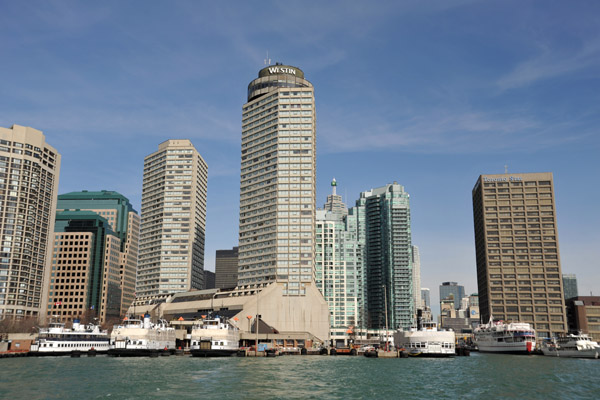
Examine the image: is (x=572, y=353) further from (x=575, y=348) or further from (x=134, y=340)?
(x=134, y=340)

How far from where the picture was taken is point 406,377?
300 feet

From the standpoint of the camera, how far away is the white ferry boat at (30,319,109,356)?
14438cm

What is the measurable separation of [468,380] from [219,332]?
76106mm

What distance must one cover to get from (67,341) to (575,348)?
151536 millimetres

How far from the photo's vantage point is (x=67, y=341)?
150125mm

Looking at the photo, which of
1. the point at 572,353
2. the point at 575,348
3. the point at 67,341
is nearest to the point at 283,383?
the point at 67,341

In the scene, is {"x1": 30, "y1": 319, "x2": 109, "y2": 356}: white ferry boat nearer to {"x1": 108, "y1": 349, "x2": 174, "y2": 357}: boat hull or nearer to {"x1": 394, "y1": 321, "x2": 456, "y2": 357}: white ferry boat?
{"x1": 108, "y1": 349, "x2": 174, "y2": 357}: boat hull

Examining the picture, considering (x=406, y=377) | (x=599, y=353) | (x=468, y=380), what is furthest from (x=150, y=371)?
(x=599, y=353)

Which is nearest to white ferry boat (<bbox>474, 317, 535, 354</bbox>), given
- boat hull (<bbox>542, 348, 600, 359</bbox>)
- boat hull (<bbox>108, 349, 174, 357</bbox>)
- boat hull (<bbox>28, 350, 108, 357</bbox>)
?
boat hull (<bbox>542, 348, 600, 359</bbox>)

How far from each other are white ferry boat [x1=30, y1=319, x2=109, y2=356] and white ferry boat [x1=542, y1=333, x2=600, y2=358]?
465ft

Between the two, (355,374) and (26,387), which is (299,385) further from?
(26,387)

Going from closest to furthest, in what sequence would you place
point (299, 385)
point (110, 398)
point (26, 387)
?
point (110, 398), point (26, 387), point (299, 385)

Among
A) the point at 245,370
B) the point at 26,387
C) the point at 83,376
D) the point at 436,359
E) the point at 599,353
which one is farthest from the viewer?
the point at 599,353

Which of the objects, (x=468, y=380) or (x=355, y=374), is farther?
(x=355, y=374)
